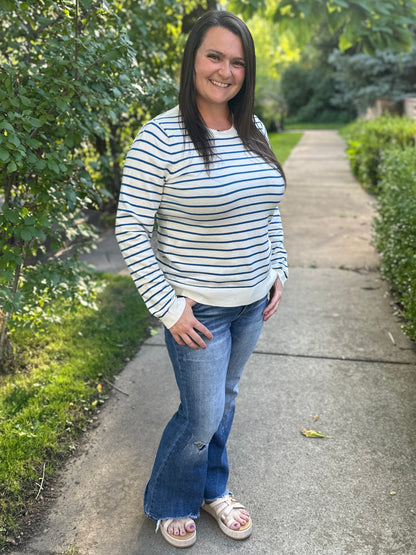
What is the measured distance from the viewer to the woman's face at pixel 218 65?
193 centimetres

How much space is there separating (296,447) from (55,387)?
1.40 m

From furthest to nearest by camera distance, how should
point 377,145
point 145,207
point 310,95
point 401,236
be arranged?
point 310,95 → point 377,145 → point 401,236 → point 145,207

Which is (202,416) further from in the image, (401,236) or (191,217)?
(401,236)

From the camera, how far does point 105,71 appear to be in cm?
297

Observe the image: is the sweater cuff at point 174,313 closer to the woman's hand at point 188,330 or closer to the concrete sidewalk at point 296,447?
the woman's hand at point 188,330

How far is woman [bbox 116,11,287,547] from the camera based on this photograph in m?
1.87

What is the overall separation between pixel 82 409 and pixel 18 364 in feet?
2.07

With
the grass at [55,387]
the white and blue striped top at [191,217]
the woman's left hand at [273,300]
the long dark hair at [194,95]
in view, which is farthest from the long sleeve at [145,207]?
the grass at [55,387]

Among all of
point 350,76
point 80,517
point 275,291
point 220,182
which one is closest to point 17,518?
point 80,517

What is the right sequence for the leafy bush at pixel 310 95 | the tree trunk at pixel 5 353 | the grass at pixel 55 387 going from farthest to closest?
1. the leafy bush at pixel 310 95
2. the tree trunk at pixel 5 353
3. the grass at pixel 55 387

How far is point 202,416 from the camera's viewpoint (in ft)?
6.75

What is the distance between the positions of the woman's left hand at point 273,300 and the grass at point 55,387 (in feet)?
4.27

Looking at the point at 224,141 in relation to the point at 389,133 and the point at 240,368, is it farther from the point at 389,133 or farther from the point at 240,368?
the point at 389,133

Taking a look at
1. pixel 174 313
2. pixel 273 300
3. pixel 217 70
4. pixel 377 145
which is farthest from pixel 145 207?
pixel 377 145
